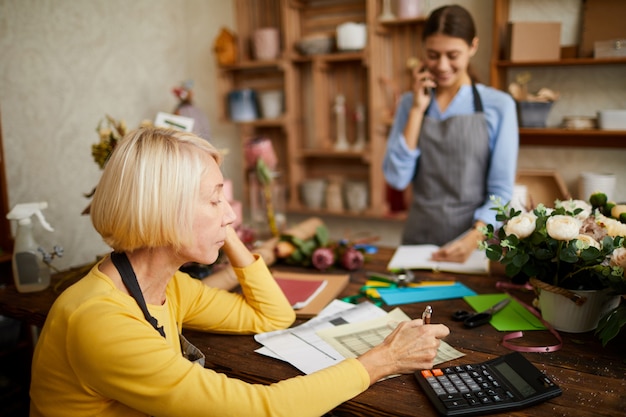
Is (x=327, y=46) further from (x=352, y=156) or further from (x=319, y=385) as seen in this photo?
(x=319, y=385)

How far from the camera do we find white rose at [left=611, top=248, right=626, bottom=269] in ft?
4.06

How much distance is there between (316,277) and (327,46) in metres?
2.27

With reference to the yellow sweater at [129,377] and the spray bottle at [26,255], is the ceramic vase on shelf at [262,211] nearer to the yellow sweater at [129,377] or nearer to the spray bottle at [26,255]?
the spray bottle at [26,255]

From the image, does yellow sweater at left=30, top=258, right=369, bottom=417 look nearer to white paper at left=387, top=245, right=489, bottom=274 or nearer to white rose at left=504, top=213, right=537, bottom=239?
white rose at left=504, top=213, right=537, bottom=239

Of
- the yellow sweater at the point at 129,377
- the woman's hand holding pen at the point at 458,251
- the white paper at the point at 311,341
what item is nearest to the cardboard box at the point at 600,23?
the woman's hand holding pen at the point at 458,251

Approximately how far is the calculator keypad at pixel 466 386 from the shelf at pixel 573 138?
225cm

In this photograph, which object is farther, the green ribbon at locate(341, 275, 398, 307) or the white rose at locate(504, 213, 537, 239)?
the green ribbon at locate(341, 275, 398, 307)

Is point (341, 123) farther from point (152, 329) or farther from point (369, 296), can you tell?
A: point (152, 329)

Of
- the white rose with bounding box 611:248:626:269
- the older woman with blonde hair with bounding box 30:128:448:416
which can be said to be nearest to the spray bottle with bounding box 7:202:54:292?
the older woman with blonde hair with bounding box 30:128:448:416

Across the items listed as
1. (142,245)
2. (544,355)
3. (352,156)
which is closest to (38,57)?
(352,156)

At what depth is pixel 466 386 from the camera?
1116 millimetres

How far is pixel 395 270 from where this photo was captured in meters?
1.89

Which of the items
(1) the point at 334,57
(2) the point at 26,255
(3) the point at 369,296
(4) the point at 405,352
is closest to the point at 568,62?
(1) the point at 334,57

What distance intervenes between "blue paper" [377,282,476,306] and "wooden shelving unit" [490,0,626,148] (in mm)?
1733
